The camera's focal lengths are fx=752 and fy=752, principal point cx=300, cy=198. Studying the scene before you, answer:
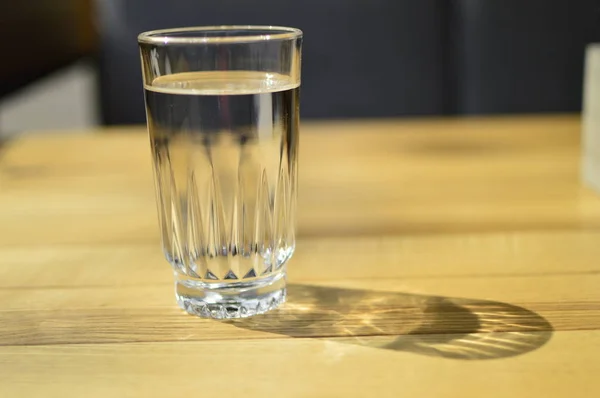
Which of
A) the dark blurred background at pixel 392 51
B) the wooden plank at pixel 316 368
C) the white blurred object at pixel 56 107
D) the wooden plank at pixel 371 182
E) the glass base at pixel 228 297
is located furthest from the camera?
the white blurred object at pixel 56 107

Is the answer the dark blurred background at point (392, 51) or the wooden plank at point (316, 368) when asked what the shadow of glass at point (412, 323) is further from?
the dark blurred background at point (392, 51)

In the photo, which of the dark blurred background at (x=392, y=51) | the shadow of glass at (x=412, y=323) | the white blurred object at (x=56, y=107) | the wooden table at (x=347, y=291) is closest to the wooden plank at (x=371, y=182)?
the wooden table at (x=347, y=291)

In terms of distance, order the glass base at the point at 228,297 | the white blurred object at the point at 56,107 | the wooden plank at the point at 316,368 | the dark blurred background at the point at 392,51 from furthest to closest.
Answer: the white blurred object at the point at 56,107 → the dark blurred background at the point at 392,51 → the glass base at the point at 228,297 → the wooden plank at the point at 316,368

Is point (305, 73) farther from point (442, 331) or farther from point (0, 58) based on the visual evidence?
point (442, 331)

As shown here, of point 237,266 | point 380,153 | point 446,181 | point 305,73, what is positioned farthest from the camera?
point 305,73

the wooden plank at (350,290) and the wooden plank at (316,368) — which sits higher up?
the wooden plank at (316,368)

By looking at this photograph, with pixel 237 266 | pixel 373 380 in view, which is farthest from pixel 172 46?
pixel 373 380
